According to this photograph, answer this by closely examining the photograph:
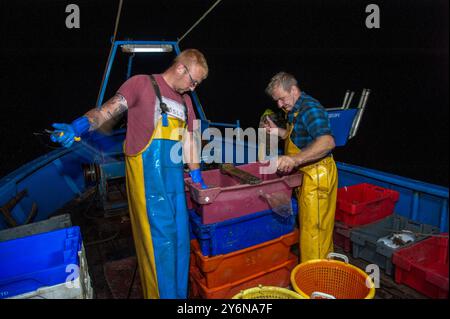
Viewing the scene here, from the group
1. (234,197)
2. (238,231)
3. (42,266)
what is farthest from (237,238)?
(42,266)

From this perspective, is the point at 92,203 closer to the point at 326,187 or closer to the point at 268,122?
the point at 268,122

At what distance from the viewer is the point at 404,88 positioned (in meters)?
8.73

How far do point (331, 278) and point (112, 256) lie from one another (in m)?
2.28

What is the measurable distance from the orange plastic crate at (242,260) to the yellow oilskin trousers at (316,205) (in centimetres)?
19

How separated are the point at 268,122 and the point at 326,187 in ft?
3.11

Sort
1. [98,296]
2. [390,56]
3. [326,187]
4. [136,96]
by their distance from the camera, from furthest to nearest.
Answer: [390,56]
[98,296]
[326,187]
[136,96]

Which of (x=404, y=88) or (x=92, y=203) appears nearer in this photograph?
(x=92, y=203)

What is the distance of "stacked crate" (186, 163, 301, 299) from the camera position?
91.6 inches

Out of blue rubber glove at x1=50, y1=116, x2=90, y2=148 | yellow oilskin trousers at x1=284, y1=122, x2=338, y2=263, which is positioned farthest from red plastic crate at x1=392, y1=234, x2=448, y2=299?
blue rubber glove at x1=50, y1=116, x2=90, y2=148

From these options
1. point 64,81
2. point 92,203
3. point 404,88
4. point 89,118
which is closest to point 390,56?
point 404,88

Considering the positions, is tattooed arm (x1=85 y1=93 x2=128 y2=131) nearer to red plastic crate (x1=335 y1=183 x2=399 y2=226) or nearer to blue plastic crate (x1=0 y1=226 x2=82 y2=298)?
blue plastic crate (x1=0 y1=226 x2=82 y2=298)

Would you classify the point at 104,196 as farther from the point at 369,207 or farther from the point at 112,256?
the point at 369,207

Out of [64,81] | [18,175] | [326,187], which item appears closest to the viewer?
[326,187]
